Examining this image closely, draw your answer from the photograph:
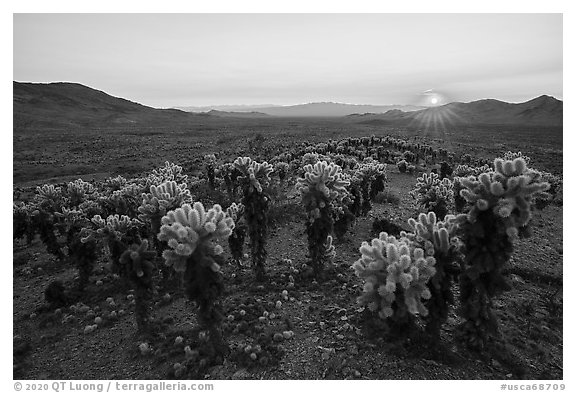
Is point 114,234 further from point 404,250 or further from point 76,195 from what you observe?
point 404,250

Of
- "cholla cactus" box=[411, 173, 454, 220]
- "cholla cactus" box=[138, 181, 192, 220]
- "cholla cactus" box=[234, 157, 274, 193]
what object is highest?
"cholla cactus" box=[234, 157, 274, 193]

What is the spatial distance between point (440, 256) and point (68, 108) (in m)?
168

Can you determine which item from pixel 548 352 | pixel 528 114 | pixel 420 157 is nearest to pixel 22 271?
pixel 548 352

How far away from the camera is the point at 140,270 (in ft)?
35.9

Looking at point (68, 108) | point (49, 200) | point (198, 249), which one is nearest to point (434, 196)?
point (198, 249)

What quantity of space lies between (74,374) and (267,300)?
265 inches

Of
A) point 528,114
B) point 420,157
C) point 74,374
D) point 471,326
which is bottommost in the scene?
point 74,374

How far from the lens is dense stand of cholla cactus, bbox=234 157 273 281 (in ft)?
46.4

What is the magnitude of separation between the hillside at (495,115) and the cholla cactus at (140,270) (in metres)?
121

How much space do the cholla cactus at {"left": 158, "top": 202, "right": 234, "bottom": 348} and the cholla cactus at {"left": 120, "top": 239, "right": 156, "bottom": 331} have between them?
6.86 ft

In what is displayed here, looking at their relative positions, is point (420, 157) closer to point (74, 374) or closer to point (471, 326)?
point (471, 326)

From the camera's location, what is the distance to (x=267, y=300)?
13828mm

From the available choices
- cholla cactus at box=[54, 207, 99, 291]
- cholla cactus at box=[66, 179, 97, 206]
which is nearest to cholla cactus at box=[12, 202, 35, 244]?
cholla cactus at box=[54, 207, 99, 291]

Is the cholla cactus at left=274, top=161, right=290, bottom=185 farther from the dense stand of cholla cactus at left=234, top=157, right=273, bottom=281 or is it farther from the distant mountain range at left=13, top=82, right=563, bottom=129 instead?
the distant mountain range at left=13, top=82, right=563, bottom=129
